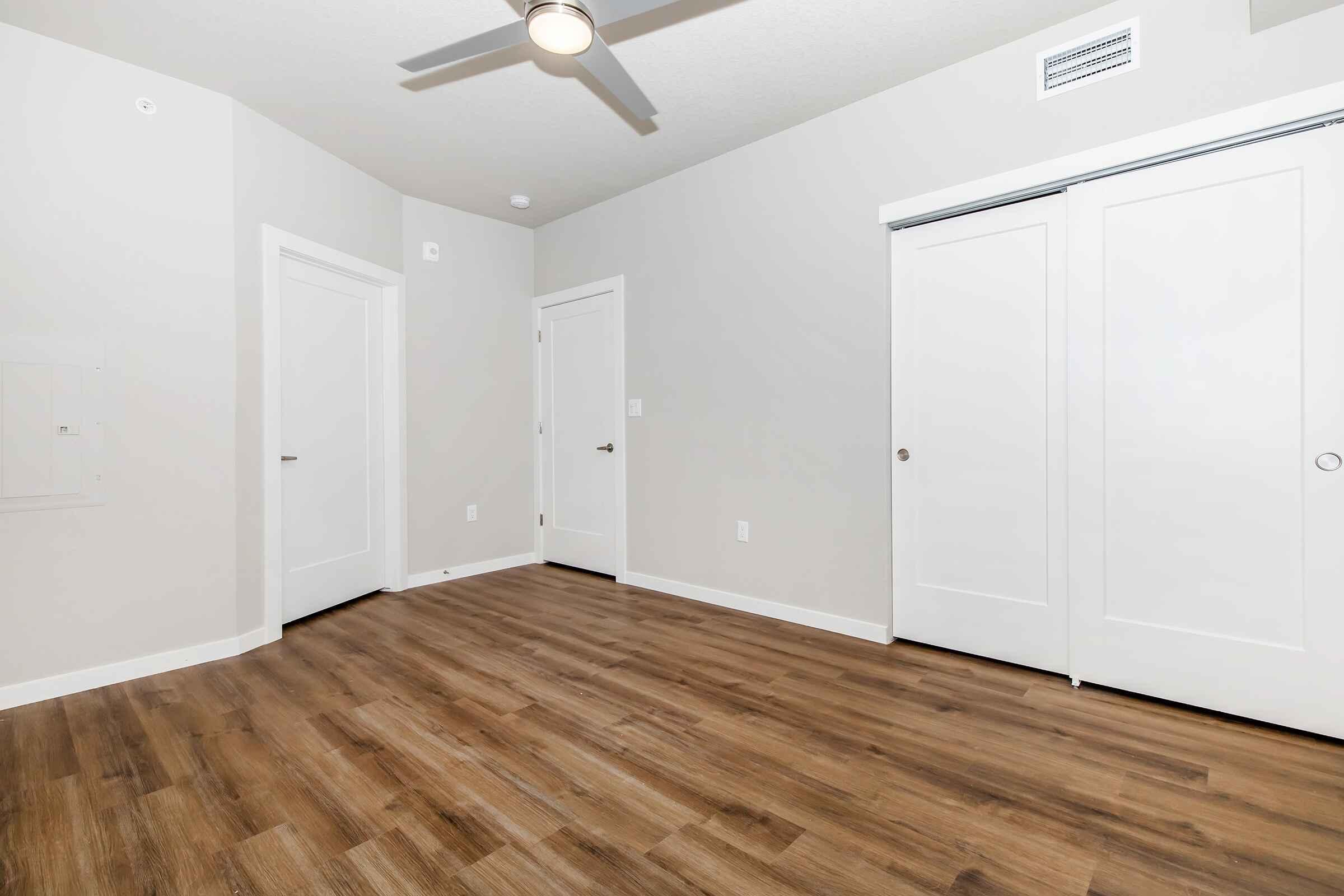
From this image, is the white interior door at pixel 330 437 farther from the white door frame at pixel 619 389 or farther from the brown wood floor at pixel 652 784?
the white door frame at pixel 619 389

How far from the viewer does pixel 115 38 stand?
2.47m

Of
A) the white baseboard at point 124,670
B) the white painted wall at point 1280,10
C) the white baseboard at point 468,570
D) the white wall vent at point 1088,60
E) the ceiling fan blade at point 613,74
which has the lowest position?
the white baseboard at point 124,670

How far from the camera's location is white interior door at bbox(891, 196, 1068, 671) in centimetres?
254

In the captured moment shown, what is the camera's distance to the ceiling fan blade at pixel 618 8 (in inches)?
72.3

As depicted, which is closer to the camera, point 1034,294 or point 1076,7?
point 1076,7

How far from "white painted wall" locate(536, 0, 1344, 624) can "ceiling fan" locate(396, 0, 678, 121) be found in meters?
1.37

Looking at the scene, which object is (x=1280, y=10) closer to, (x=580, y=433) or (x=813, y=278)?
(x=813, y=278)

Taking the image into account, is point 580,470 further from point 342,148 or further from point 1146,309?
point 1146,309

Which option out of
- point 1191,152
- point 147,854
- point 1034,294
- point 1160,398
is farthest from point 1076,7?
point 147,854

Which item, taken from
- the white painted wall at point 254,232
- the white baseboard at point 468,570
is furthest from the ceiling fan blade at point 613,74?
the white baseboard at point 468,570

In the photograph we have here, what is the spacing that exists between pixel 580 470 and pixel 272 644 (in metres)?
2.16

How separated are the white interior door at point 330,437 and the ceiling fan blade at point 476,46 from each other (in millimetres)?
1782

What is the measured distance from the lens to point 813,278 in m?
3.21

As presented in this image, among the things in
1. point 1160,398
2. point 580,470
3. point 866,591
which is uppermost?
point 1160,398
